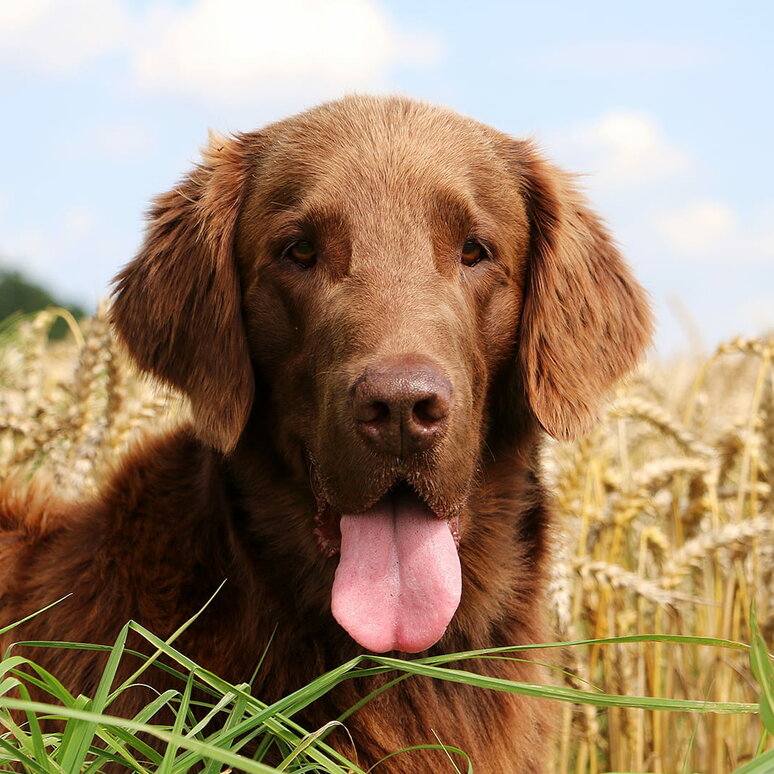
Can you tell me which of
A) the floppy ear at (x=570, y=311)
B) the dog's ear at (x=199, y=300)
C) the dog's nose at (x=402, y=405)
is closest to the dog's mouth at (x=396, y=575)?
the dog's nose at (x=402, y=405)

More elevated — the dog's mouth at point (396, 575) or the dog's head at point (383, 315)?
the dog's head at point (383, 315)

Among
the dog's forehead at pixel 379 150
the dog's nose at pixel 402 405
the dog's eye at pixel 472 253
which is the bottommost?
the dog's nose at pixel 402 405

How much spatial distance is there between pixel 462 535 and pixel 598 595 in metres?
1.52

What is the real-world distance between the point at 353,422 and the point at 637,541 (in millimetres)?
2740

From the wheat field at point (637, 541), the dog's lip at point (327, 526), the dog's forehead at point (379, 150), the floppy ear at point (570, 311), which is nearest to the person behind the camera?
the dog's lip at point (327, 526)

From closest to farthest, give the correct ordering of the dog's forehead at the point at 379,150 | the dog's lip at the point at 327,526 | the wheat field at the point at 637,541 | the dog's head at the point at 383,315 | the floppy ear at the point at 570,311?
the dog's head at the point at 383,315, the dog's lip at the point at 327,526, the dog's forehead at the point at 379,150, the floppy ear at the point at 570,311, the wheat field at the point at 637,541

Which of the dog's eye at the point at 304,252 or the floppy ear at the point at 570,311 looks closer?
the dog's eye at the point at 304,252

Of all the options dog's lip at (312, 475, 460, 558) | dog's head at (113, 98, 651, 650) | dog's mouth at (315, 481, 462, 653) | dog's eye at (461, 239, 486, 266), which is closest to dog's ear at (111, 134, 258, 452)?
dog's head at (113, 98, 651, 650)

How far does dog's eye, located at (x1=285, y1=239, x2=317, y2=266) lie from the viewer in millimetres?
2762

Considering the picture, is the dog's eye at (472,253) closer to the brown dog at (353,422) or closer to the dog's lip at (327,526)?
the brown dog at (353,422)

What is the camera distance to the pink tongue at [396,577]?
2422 mm

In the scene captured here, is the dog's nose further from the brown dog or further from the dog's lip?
the dog's lip

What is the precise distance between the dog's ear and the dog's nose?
1.82 ft

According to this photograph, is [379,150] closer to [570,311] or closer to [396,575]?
[570,311]
